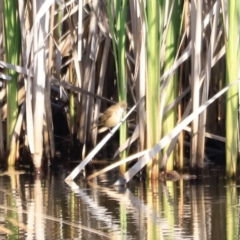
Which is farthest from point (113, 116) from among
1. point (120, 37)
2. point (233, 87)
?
point (233, 87)

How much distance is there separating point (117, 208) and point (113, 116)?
79.1 inches

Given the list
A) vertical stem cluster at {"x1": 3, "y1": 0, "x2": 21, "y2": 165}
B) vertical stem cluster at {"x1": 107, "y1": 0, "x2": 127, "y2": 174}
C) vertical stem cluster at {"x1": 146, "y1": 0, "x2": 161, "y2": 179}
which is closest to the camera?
vertical stem cluster at {"x1": 146, "y1": 0, "x2": 161, "y2": 179}

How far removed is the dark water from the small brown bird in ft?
1.88

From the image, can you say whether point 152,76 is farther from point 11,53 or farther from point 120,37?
point 11,53

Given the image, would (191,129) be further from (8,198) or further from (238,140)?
(8,198)

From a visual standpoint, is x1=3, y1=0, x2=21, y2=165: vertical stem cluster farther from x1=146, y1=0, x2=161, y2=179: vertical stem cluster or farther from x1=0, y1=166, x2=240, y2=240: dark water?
x1=146, y1=0, x2=161, y2=179: vertical stem cluster

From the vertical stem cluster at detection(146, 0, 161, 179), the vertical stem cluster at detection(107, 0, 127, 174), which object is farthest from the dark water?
the vertical stem cluster at detection(107, 0, 127, 174)

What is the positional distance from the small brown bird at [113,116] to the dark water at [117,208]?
0.57 meters

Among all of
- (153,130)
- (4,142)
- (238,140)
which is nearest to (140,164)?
(153,130)

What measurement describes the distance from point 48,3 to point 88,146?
2.16 m

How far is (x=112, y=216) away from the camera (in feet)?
19.5

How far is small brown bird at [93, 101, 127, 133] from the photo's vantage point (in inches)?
310

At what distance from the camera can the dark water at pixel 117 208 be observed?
17.5 feet

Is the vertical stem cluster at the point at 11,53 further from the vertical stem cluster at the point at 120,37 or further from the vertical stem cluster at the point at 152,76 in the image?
the vertical stem cluster at the point at 152,76
